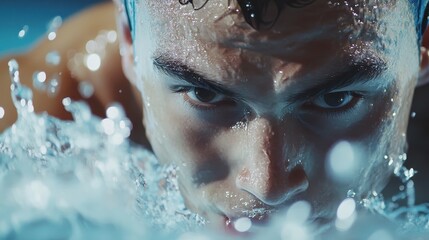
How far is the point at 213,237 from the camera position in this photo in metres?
0.91

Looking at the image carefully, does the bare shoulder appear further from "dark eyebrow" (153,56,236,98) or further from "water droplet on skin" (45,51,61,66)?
"dark eyebrow" (153,56,236,98)

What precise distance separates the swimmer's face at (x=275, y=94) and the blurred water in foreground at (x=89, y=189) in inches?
8.6

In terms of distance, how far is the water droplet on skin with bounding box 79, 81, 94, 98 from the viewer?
44.8 inches

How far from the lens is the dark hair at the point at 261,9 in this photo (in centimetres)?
64

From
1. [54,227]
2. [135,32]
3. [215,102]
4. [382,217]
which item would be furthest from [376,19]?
[54,227]

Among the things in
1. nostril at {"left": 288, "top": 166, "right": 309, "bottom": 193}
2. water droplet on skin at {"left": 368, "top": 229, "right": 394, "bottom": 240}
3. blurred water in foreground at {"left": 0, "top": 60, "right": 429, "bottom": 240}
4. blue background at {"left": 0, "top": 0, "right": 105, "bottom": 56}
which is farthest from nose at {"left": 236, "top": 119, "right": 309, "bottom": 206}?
blue background at {"left": 0, "top": 0, "right": 105, "bottom": 56}

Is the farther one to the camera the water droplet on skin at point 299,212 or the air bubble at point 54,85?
the air bubble at point 54,85

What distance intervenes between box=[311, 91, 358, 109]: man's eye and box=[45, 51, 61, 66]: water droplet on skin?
595mm

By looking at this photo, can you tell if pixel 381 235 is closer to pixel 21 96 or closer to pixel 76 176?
pixel 76 176

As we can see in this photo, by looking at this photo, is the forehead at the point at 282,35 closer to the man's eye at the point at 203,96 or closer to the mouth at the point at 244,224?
the man's eye at the point at 203,96

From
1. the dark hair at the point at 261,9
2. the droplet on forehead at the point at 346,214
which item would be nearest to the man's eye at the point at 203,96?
the dark hair at the point at 261,9

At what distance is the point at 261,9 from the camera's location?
0.64 meters

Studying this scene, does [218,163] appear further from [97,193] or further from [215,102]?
[97,193]

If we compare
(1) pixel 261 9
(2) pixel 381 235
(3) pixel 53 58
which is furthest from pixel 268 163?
(3) pixel 53 58
